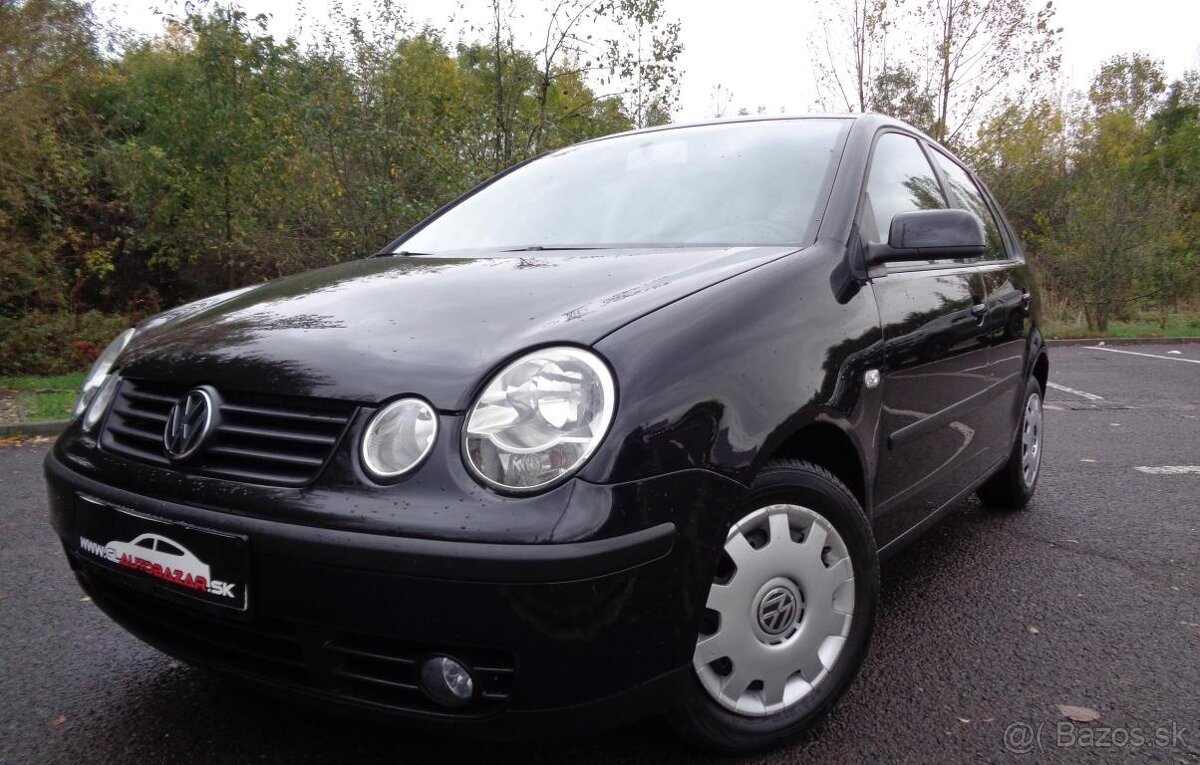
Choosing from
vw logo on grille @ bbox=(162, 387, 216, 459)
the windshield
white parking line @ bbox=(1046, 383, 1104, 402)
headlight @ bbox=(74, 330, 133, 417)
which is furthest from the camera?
white parking line @ bbox=(1046, 383, 1104, 402)

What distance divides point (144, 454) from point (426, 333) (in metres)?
0.65

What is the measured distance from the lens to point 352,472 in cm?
152

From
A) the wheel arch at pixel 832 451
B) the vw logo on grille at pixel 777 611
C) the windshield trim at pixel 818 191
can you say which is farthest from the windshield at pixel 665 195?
the vw logo on grille at pixel 777 611

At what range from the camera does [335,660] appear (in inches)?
60.7

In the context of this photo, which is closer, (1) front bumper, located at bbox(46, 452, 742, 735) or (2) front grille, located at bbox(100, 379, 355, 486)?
(1) front bumper, located at bbox(46, 452, 742, 735)

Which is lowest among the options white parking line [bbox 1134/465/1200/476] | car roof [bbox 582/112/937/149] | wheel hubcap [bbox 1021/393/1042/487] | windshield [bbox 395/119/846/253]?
white parking line [bbox 1134/465/1200/476]

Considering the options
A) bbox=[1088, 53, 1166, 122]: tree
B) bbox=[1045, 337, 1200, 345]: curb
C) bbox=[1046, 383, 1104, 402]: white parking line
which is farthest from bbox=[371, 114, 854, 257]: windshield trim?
bbox=[1088, 53, 1166, 122]: tree

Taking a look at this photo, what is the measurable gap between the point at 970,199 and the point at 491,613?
3.05 m

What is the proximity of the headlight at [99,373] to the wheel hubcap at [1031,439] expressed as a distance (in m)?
3.58

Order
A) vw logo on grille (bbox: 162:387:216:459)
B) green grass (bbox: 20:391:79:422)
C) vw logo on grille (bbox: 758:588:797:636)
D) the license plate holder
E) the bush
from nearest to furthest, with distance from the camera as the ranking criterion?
the license plate holder
vw logo on grille (bbox: 162:387:216:459)
vw logo on grille (bbox: 758:588:797:636)
green grass (bbox: 20:391:79:422)
the bush

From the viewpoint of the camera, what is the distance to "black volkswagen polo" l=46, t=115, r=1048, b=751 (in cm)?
146

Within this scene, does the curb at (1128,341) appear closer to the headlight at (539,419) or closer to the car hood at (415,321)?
the car hood at (415,321)

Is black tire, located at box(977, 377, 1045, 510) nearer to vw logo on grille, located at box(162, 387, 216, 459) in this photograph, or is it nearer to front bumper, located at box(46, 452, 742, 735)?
front bumper, located at box(46, 452, 742, 735)

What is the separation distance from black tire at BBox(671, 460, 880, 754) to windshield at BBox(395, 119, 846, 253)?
70cm
